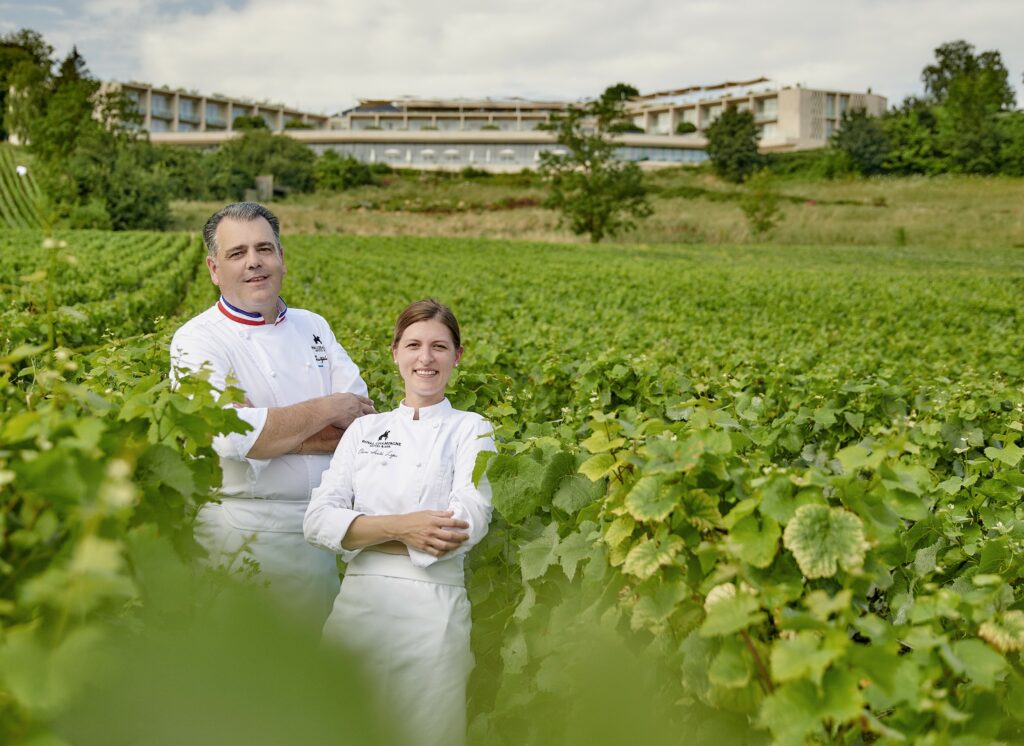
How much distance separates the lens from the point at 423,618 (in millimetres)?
2828

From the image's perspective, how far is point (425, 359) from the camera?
3.07m

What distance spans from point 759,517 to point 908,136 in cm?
8625

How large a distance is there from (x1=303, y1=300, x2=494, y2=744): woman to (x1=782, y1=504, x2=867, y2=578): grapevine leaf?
1136 millimetres

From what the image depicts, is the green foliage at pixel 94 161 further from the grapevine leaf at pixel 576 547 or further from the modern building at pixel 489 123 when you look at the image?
the grapevine leaf at pixel 576 547

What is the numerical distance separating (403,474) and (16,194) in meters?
69.3

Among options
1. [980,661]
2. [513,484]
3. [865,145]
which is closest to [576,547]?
[513,484]

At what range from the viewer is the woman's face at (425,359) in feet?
10.1

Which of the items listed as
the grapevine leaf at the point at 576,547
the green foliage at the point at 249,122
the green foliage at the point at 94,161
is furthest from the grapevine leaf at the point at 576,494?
the green foliage at the point at 249,122

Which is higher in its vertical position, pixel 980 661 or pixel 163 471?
pixel 163 471

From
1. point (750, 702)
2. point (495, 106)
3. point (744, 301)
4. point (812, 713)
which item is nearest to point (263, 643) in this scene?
point (812, 713)

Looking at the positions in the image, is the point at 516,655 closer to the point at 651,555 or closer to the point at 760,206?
the point at 651,555

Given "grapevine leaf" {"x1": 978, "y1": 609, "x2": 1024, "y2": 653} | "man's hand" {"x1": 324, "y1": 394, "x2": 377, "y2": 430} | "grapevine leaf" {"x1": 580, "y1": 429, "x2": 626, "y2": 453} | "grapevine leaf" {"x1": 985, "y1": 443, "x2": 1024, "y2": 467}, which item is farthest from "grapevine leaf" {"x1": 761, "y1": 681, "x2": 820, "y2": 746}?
"grapevine leaf" {"x1": 985, "y1": 443, "x2": 1024, "y2": 467}

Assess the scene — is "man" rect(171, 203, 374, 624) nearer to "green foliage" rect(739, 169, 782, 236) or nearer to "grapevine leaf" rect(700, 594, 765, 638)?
"grapevine leaf" rect(700, 594, 765, 638)

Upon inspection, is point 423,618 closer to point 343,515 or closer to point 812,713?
point 343,515
